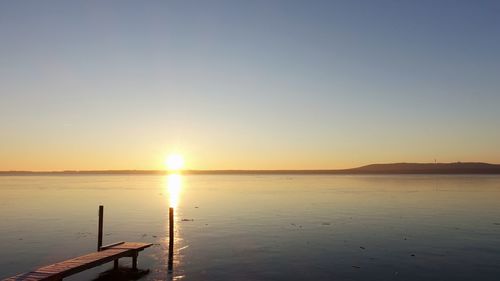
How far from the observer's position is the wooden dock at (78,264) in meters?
20.7

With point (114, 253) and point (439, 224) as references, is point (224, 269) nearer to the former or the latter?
point (114, 253)

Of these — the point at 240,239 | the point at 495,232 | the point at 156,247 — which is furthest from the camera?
the point at 495,232

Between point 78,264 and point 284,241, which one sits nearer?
point 78,264

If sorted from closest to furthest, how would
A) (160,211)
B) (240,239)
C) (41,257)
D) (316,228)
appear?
(41,257), (240,239), (316,228), (160,211)

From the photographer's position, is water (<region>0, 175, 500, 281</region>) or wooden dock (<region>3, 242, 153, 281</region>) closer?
wooden dock (<region>3, 242, 153, 281</region>)

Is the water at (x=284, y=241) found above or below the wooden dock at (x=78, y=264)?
below

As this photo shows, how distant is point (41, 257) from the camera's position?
31281mm

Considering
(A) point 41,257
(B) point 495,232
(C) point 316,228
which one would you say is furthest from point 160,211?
(B) point 495,232

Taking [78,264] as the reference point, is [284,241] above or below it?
below

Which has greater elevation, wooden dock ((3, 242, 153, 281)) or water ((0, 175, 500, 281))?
wooden dock ((3, 242, 153, 281))

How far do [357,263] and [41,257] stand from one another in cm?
2271

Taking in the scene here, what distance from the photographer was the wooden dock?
20719mm

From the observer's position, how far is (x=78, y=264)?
2331 centimetres

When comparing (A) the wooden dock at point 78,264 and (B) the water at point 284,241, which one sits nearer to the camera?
(A) the wooden dock at point 78,264
